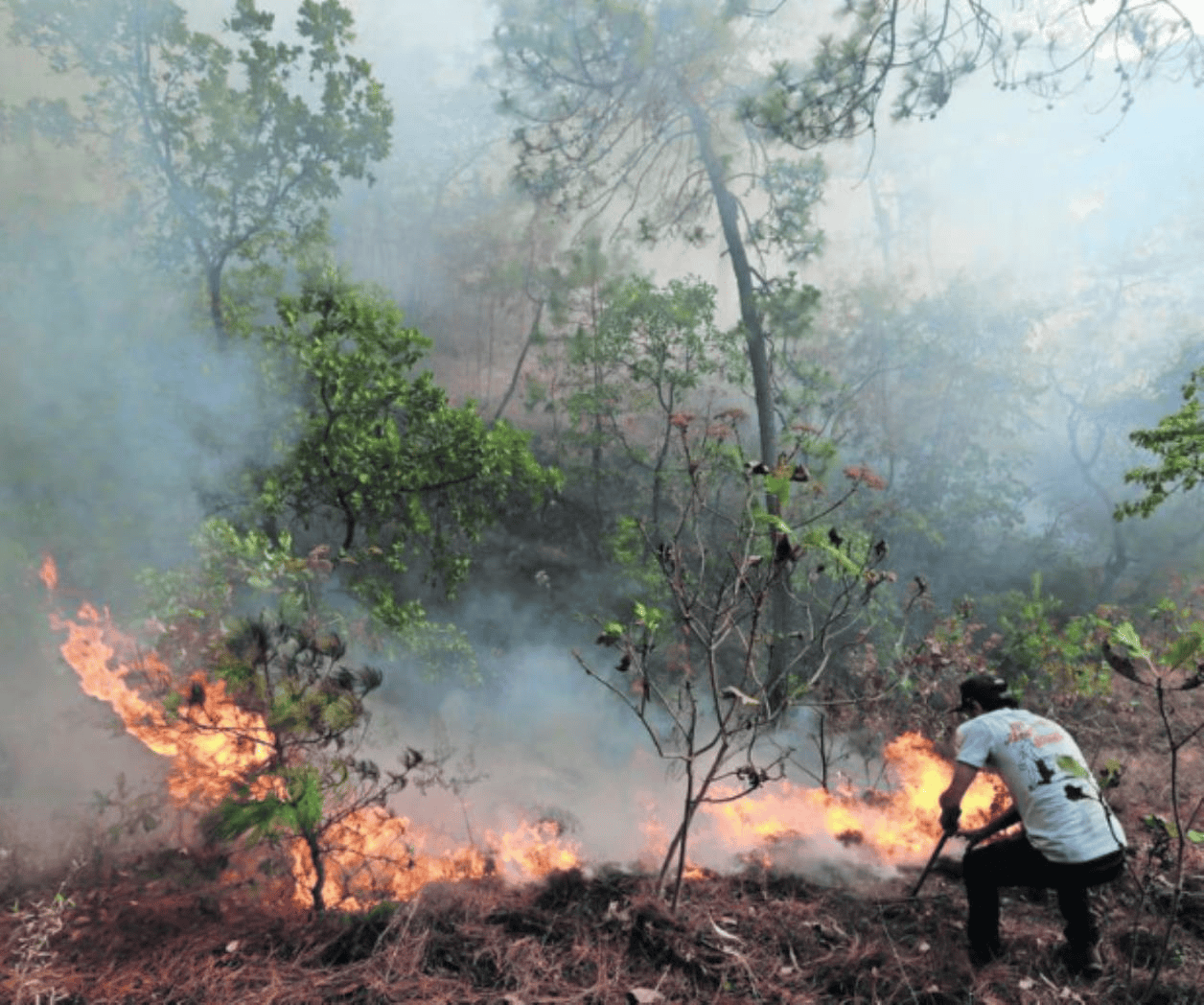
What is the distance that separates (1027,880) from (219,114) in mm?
12419

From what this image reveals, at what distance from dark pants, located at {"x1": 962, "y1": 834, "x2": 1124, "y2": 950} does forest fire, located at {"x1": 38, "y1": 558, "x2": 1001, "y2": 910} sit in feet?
5.54

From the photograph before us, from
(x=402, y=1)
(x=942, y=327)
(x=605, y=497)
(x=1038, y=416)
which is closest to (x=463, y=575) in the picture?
(x=605, y=497)

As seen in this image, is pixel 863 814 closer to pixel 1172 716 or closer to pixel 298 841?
pixel 298 841

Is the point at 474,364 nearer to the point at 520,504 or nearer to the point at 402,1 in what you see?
the point at 520,504

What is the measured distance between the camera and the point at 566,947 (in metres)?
3.94

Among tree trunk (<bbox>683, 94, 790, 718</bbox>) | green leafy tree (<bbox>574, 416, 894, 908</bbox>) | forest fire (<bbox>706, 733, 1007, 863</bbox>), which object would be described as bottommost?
forest fire (<bbox>706, 733, 1007, 863</bbox>)

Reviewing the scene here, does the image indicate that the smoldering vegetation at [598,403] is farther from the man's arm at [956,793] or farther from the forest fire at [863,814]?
the man's arm at [956,793]

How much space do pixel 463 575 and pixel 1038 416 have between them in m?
22.8

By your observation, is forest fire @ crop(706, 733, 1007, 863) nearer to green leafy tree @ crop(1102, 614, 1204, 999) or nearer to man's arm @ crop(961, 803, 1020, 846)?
man's arm @ crop(961, 803, 1020, 846)

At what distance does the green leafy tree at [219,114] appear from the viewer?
9.61 m

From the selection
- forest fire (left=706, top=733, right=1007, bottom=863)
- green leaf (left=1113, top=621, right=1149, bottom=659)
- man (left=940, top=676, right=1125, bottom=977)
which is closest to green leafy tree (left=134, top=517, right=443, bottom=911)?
forest fire (left=706, top=733, right=1007, bottom=863)

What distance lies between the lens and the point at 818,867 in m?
5.14

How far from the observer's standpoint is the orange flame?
181 inches

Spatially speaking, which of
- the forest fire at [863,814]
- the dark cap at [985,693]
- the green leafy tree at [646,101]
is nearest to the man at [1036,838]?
the dark cap at [985,693]
